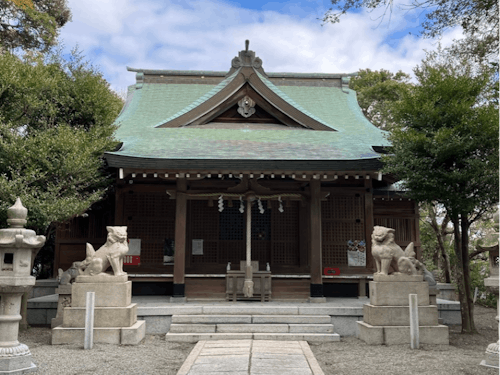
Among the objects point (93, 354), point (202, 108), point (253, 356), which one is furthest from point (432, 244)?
point (93, 354)

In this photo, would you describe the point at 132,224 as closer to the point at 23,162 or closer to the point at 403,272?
the point at 23,162

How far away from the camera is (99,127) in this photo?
11055 millimetres

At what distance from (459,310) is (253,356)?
6375mm

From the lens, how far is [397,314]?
346 inches

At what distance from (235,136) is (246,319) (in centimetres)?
569

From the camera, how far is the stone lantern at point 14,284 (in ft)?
20.6

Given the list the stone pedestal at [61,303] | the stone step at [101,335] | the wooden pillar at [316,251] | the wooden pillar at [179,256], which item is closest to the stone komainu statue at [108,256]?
the stone pedestal at [61,303]

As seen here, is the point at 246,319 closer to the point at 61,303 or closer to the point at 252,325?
the point at 252,325

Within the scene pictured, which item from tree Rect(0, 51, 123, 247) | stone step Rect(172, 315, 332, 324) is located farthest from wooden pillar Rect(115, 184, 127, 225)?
stone step Rect(172, 315, 332, 324)

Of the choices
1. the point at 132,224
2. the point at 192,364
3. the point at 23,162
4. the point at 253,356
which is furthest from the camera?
the point at 132,224

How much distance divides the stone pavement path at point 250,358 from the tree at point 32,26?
17850 mm

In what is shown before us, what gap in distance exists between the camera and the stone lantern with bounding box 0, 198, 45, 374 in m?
6.28

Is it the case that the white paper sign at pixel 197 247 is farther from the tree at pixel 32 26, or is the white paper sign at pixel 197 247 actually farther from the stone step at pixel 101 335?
the tree at pixel 32 26

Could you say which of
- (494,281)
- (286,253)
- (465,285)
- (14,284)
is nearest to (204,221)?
(286,253)
